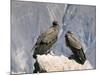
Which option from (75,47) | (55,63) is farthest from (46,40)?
(75,47)

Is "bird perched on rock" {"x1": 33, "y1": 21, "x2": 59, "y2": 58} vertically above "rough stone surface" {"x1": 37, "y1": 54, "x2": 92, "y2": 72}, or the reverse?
"bird perched on rock" {"x1": 33, "y1": 21, "x2": 59, "y2": 58}

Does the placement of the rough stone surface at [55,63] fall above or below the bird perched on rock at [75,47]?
below

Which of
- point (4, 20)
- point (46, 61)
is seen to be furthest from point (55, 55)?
point (4, 20)

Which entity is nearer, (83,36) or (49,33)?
(49,33)

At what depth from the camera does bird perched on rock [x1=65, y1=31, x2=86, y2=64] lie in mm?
2712

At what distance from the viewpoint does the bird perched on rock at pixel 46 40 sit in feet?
8.37

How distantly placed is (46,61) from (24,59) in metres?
0.26

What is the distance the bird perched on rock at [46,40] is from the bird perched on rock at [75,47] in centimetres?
16

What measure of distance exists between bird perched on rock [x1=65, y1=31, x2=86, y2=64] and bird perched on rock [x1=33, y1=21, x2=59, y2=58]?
0.53 feet

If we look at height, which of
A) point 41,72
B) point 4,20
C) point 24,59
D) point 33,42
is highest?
point 4,20

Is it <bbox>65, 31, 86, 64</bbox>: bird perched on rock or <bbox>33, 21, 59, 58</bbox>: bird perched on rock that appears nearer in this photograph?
<bbox>33, 21, 59, 58</bbox>: bird perched on rock

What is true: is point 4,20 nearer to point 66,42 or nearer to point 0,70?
point 0,70

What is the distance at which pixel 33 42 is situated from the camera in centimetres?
253

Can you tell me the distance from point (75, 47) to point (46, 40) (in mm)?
399
